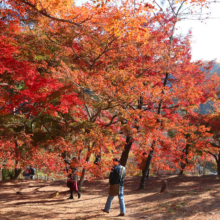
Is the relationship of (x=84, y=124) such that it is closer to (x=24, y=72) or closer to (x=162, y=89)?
(x=24, y=72)

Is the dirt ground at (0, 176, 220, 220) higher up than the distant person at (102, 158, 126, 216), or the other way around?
the distant person at (102, 158, 126, 216)

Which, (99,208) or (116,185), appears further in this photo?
(99,208)

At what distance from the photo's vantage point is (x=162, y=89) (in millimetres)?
10250

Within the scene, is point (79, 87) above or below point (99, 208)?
above

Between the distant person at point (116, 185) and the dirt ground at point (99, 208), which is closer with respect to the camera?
the distant person at point (116, 185)

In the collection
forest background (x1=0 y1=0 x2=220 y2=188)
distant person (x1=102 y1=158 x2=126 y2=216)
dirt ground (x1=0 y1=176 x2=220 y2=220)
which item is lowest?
dirt ground (x1=0 y1=176 x2=220 y2=220)

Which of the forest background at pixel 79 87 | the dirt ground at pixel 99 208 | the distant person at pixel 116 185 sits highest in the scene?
the forest background at pixel 79 87

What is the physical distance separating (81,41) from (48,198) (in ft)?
24.9

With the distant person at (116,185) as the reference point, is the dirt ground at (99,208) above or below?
below

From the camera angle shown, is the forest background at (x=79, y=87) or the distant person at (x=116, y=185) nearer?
the distant person at (x=116, y=185)

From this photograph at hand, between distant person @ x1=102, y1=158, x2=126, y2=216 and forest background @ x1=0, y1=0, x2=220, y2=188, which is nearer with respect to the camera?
distant person @ x1=102, y1=158, x2=126, y2=216

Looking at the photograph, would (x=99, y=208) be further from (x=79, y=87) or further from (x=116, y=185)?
(x=79, y=87)

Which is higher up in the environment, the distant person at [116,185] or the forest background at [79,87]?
the forest background at [79,87]

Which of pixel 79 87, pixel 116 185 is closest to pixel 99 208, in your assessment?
pixel 116 185
